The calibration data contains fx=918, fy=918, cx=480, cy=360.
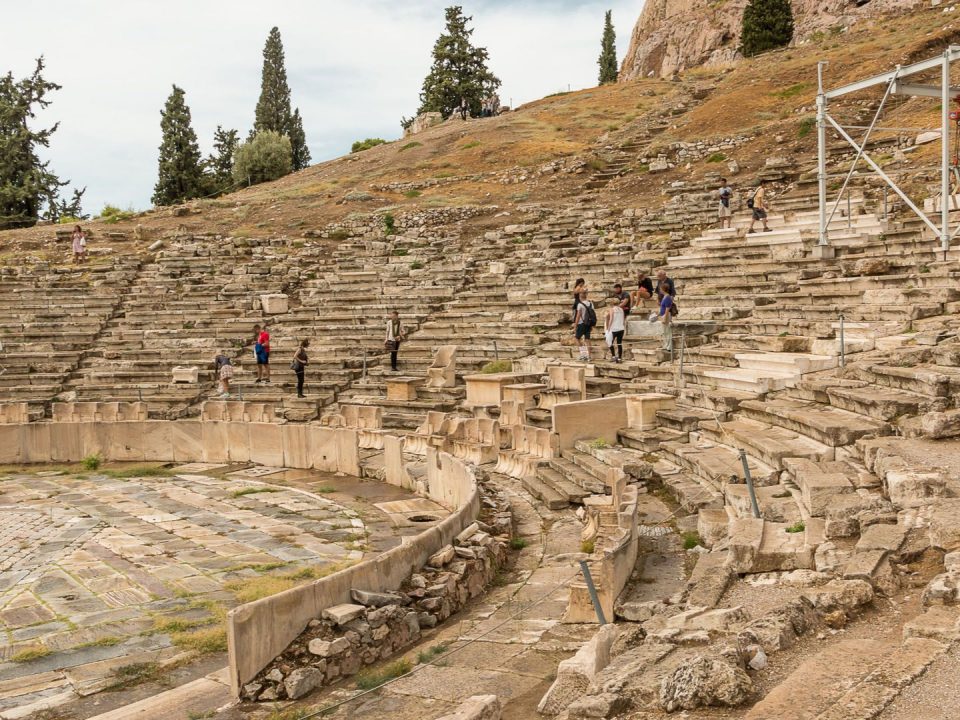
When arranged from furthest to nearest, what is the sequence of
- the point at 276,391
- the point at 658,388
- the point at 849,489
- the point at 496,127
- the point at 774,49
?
the point at 774,49 → the point at 496,127 → the point at 276,391 → the point at 658,388 → the point at 849,489

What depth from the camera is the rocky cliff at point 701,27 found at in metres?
56.3

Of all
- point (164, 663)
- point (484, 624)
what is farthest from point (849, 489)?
point (164, 663)

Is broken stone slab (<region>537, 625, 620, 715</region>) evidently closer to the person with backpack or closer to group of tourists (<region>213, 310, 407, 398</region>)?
the person with backpack

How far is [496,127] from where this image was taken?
4550 centimetres

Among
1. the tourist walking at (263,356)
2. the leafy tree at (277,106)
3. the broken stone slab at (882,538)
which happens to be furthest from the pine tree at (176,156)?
the broken stone slab at (882,538)

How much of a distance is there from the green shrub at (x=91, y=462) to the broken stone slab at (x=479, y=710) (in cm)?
1378

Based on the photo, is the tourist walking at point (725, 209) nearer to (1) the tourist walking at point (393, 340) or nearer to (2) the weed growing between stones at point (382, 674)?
(1) the tourist walking at point (393, 340)

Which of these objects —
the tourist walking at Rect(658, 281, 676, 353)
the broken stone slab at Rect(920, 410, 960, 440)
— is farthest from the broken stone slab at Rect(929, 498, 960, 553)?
the tourist walking at Rect(658, 281, 676, 353)

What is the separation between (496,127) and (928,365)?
37.2 m

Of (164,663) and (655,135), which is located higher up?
(655,135)

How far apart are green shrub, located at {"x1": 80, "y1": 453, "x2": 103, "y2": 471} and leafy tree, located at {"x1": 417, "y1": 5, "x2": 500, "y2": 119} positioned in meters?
42.8

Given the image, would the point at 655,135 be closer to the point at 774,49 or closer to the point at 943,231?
the point at 774,49

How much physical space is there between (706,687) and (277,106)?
2309 inches

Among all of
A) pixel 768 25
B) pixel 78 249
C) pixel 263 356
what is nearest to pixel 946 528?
pixel 263 356
